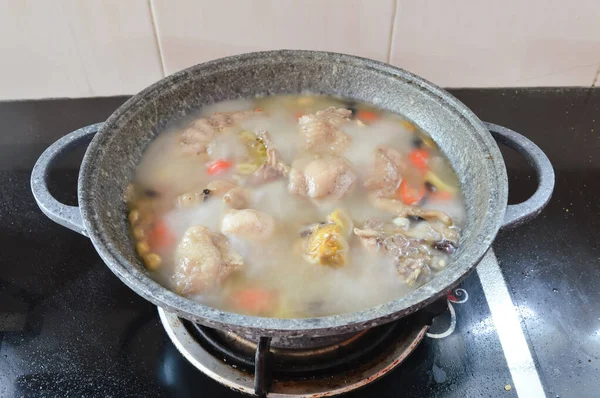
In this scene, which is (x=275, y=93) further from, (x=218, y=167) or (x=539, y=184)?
(x=539, y=184)

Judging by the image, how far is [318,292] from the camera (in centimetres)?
96

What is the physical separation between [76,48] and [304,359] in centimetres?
103

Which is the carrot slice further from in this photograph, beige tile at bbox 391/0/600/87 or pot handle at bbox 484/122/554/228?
beige tile at bbox 391/0/600/87

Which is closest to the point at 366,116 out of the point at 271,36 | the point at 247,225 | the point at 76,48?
the point at 271,36

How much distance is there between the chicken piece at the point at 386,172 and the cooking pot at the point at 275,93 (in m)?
0.12

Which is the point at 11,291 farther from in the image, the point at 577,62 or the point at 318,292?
the point at 577,62

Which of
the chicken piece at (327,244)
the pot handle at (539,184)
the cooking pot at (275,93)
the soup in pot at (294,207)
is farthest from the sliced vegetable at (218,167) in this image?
the pot handle at (539,184)

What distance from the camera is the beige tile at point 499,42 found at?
1.40 metres

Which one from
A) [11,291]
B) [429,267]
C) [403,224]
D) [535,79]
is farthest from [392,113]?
[11,291]

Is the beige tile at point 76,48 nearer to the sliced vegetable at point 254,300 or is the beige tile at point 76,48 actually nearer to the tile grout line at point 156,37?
the tile grout line at point 156,37

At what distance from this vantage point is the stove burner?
97 cm

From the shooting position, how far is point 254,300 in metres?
0.95

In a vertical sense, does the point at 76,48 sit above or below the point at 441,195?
above

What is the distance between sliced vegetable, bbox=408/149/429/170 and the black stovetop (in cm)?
25
